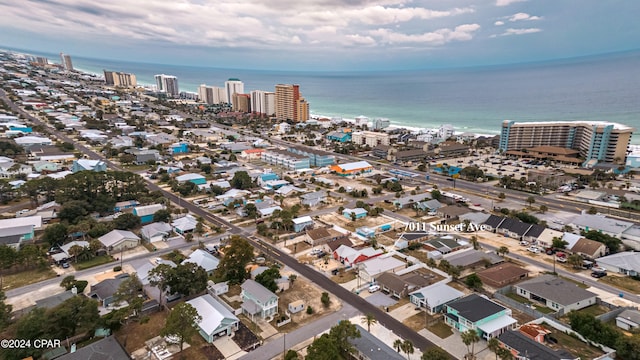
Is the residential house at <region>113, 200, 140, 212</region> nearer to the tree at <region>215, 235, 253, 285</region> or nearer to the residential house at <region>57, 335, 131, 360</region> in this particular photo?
the tree at <region>215, 235, 253, 285</region>

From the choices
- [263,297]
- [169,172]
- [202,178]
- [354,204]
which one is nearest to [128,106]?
[169,172]

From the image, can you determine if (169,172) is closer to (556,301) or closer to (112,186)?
(112,186)

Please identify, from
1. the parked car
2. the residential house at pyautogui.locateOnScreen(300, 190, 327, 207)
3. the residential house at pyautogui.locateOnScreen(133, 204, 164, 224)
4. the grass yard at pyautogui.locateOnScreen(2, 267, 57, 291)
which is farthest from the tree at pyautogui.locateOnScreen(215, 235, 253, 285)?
the parked car

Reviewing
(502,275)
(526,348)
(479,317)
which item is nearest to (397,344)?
(479,317)

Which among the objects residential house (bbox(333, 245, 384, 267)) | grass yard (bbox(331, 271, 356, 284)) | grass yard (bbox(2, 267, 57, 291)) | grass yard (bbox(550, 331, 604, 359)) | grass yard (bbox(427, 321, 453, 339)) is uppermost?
residential house (bbox(333, 245, 384, 267))

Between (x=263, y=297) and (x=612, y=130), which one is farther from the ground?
(x=612, y=130)

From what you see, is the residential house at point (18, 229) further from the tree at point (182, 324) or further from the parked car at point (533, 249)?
the parked car at point (533, 249)

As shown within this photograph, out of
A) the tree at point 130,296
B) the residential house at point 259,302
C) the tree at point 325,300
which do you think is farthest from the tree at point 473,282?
the tree at point 130,296
